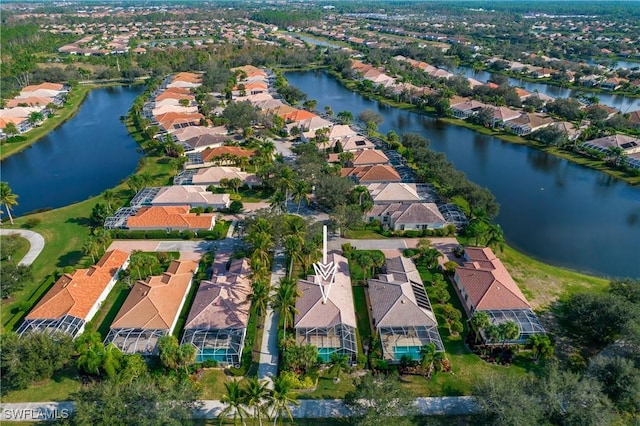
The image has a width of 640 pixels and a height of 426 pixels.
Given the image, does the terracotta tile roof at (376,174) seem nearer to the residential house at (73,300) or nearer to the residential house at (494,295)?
the residential house at (494,295)

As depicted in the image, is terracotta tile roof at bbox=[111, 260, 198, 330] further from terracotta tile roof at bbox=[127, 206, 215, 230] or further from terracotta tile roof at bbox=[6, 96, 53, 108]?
terracotta tile roof at bbox=[6, 96, 53, 108]

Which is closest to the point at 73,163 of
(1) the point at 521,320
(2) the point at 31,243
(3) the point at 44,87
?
(2) the point at 31,243

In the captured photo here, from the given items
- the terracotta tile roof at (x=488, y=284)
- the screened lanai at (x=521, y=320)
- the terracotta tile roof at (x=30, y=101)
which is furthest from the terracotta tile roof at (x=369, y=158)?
the terracotta tile roof at (x=30, y=101)

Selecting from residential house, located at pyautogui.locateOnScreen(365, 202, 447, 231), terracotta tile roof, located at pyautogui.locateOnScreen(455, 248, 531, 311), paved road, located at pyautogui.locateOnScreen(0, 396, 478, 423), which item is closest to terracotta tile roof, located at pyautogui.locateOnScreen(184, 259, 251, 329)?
paved road, located at pyautogui.locateOnScreen(0, 396, 478, 423)

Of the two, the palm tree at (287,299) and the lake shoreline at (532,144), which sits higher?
the palm tree at (287,299)

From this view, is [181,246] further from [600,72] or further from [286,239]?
[600,72]

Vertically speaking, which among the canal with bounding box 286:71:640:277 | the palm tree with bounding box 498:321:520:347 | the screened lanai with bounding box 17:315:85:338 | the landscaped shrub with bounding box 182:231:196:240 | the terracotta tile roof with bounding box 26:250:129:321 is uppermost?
the palm tree with bounding box 498:321:520:347

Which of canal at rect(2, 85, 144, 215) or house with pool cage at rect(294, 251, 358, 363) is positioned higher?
house with pool cage at rect(294, 251, 358, 363)
